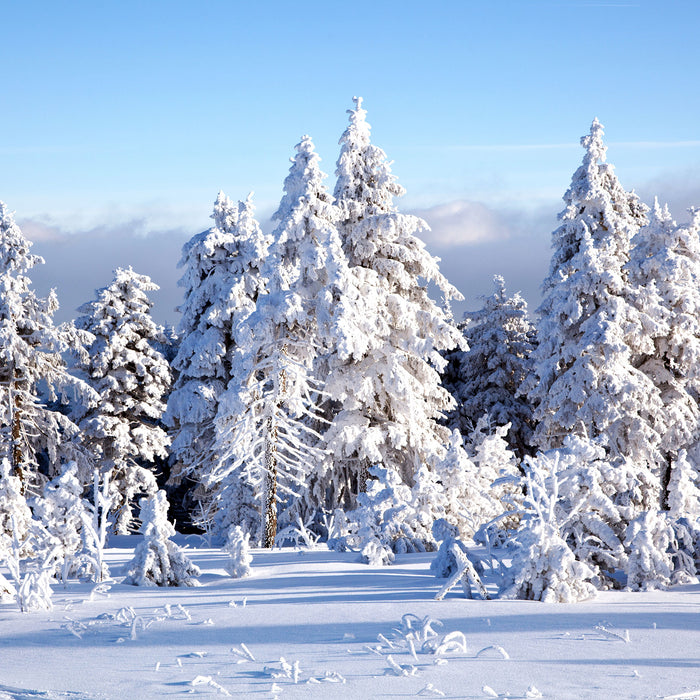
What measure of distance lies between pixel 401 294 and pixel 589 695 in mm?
18036

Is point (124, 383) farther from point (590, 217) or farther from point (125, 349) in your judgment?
point (590, 217)

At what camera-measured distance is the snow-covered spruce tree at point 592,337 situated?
21953 millimetres

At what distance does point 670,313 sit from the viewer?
22.8 m

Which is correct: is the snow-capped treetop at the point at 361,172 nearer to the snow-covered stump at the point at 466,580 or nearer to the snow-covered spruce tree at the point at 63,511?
the snow-covered spruce tree at the point at 63,511

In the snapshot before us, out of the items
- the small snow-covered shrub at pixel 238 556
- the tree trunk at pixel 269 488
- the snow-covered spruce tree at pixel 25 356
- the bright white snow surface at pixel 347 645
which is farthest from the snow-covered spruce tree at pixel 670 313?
the snow-covered spruce tree at pixel 25 356

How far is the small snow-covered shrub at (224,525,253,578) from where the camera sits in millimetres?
10281

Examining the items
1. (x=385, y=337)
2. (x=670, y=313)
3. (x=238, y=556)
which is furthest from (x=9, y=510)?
(x=670, y=313)

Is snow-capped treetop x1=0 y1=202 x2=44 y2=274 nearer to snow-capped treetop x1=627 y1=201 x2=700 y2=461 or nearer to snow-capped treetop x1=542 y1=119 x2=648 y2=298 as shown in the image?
snow-capped treetop x1=542 y1=119 x2=648 y2=298

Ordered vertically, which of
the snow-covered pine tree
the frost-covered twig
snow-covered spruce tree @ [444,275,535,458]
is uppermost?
snow-covered spruce tree @ [444,275,535,458]

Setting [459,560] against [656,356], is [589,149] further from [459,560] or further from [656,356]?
[459,560]

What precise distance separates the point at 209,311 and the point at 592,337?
43.6 ft

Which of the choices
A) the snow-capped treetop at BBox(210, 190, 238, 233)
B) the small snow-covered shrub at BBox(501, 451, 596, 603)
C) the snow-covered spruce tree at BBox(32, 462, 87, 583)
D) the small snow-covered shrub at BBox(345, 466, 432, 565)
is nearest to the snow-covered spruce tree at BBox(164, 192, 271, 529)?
the snow-capped treetop at BBox(210, 190, 238, 233)

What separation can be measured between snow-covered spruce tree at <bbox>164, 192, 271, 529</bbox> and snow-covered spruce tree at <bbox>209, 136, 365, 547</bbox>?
6766mm

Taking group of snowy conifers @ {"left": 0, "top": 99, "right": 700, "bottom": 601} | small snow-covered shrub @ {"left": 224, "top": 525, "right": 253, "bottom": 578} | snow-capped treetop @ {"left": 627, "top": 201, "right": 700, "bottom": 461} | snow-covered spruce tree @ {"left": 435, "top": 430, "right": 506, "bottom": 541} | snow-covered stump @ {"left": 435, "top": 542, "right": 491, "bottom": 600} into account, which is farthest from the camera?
snow-capped treetop @ {"left": 627, "top": 201, "right": 700, "bottom": 461}
